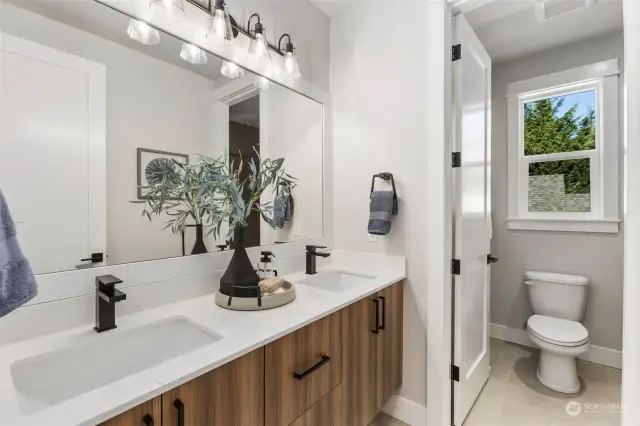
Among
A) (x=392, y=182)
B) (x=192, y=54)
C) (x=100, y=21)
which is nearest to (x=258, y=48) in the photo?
(x=192, y=54)

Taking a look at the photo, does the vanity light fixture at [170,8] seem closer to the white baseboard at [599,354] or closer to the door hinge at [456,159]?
the door hinge at [456,159]

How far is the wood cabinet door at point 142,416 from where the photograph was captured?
62 centimetres

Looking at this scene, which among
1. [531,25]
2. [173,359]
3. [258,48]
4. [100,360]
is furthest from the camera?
[531,25]

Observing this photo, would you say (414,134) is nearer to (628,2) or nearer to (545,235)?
(628,2)

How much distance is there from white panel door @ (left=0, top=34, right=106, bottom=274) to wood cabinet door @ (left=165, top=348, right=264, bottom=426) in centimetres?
66

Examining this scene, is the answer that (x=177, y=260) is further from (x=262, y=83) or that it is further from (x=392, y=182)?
(x=392, y=182)

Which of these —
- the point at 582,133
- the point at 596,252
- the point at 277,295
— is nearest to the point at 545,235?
the point at 596,252

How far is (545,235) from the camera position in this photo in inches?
104

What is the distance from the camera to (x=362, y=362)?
1401 mm

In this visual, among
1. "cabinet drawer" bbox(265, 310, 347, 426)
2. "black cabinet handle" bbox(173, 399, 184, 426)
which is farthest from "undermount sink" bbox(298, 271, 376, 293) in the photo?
"black cabinet handle" bbox(173, 399, 184, 426)

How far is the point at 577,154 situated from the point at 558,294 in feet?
3.90

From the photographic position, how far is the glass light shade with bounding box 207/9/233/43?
1364 mm

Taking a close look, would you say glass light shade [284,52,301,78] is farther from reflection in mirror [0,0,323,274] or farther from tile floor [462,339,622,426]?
tile floor [462,339,622,426]

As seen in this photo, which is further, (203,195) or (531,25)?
(531,25)
